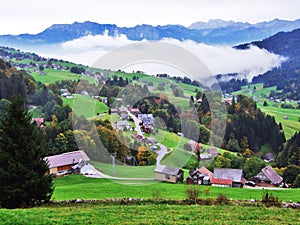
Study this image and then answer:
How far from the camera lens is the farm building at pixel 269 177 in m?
38.1

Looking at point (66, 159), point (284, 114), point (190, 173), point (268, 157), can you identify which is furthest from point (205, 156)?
point (284, 114)

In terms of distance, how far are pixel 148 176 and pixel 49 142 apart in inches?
854

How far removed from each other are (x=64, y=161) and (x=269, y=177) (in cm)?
2229

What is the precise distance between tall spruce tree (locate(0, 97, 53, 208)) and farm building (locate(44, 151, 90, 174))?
1907cm

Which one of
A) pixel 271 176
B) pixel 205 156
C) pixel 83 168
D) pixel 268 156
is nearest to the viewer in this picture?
pixel 83 168

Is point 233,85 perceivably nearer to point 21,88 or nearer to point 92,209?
point 21,88

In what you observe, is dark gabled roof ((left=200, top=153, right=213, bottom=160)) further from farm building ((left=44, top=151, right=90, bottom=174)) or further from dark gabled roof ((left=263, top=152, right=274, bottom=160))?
dark gabled roof ((left=263, top=152, right=274, bottom=160))

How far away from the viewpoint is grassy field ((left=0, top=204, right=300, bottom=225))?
11.0 m

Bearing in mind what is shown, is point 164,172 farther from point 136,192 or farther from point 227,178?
point 227,178

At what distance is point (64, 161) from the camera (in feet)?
112

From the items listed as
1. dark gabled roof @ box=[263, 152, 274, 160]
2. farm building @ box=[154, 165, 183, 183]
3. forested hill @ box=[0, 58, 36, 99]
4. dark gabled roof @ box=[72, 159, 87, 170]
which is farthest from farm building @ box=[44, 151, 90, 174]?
dark gabled roof @ box=[263, 152, 274, 160]

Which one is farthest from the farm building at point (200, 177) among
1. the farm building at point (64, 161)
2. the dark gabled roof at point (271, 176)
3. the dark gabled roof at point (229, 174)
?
the farm building at point (64, 161)

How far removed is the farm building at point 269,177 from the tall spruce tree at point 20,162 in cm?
2985

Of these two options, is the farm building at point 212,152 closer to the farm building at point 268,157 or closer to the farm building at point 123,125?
the farm building at point 268,157
